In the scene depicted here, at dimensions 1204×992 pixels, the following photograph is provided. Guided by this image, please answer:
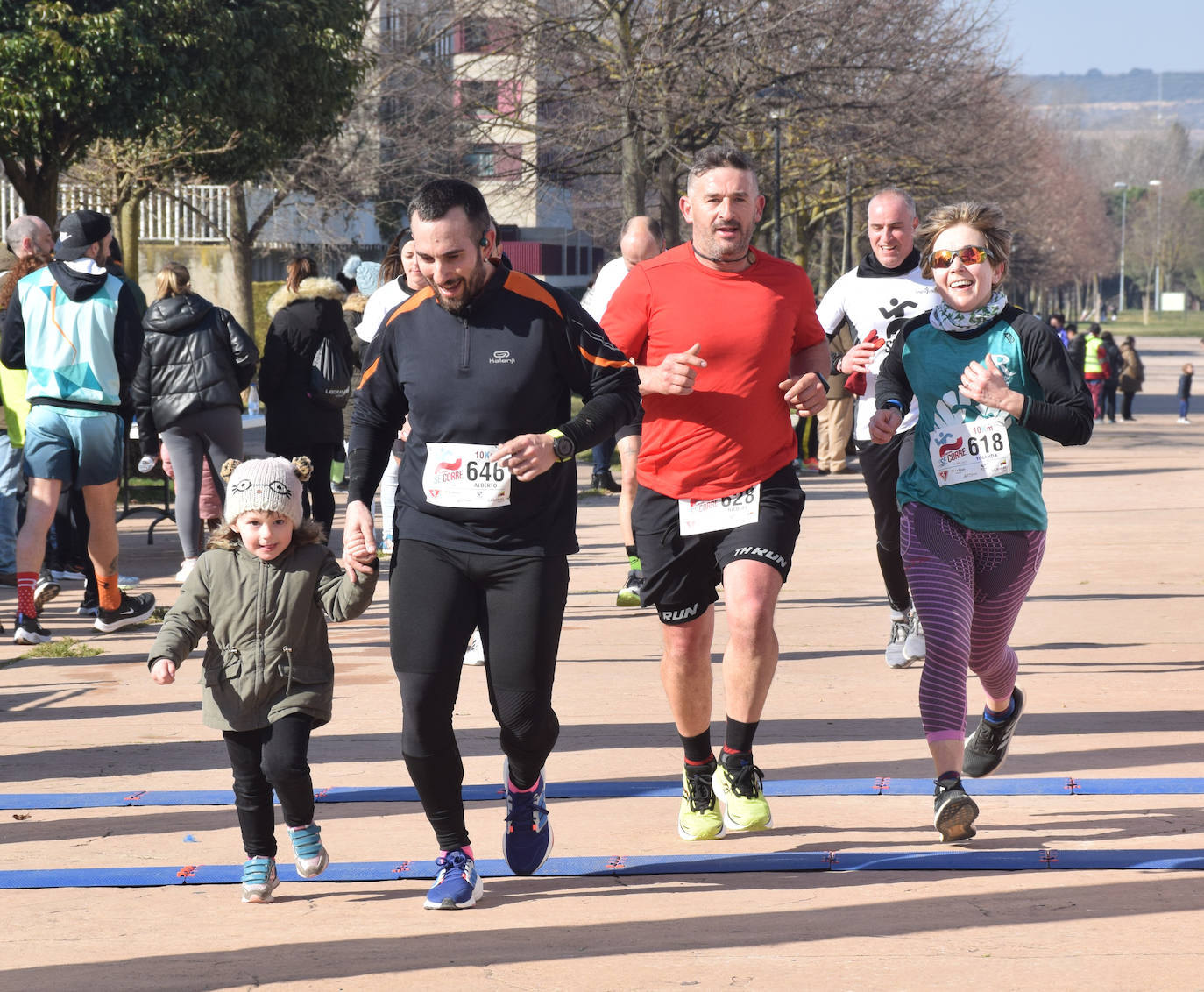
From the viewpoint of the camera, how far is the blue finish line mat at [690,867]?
4770 mm

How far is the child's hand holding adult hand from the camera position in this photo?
4531 mm

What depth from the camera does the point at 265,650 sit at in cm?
466

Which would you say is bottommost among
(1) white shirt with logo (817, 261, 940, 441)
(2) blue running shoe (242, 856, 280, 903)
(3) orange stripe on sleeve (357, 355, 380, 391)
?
(2) blue running shoe (242, 856, 280, 903)

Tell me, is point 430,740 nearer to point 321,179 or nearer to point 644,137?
point 644,137

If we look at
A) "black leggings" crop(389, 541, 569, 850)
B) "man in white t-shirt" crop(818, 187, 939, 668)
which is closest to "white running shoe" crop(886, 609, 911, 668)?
"man in white t-shirt" crop(818, 187, 939, 668)

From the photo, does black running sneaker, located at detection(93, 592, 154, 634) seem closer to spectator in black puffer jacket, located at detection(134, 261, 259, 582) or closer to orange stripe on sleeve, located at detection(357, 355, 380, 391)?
spectator in black puffer jacket, located at detection(134, 261, 259, 582)

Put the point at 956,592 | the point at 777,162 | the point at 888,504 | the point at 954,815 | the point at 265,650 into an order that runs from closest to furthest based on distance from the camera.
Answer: the point at 265,650 < the point at 954,815 < the point at 956,592 < the point at 888,504 < the point at 777,162

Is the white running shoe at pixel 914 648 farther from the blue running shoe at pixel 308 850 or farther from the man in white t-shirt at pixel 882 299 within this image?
the blue running shoe at pixel 308 850

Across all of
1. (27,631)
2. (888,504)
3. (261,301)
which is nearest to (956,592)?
(888,504)

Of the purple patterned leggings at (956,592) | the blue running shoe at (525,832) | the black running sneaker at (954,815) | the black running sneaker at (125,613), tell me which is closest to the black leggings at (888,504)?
the purple patterned leggings at (956,592)

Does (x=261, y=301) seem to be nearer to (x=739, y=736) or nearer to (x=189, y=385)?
(x=189, y=385)

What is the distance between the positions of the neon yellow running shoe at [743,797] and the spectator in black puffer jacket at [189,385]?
16.9 feet

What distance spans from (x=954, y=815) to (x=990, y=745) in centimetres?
91

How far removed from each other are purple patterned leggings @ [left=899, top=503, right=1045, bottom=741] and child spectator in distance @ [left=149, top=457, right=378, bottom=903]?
1694mm
